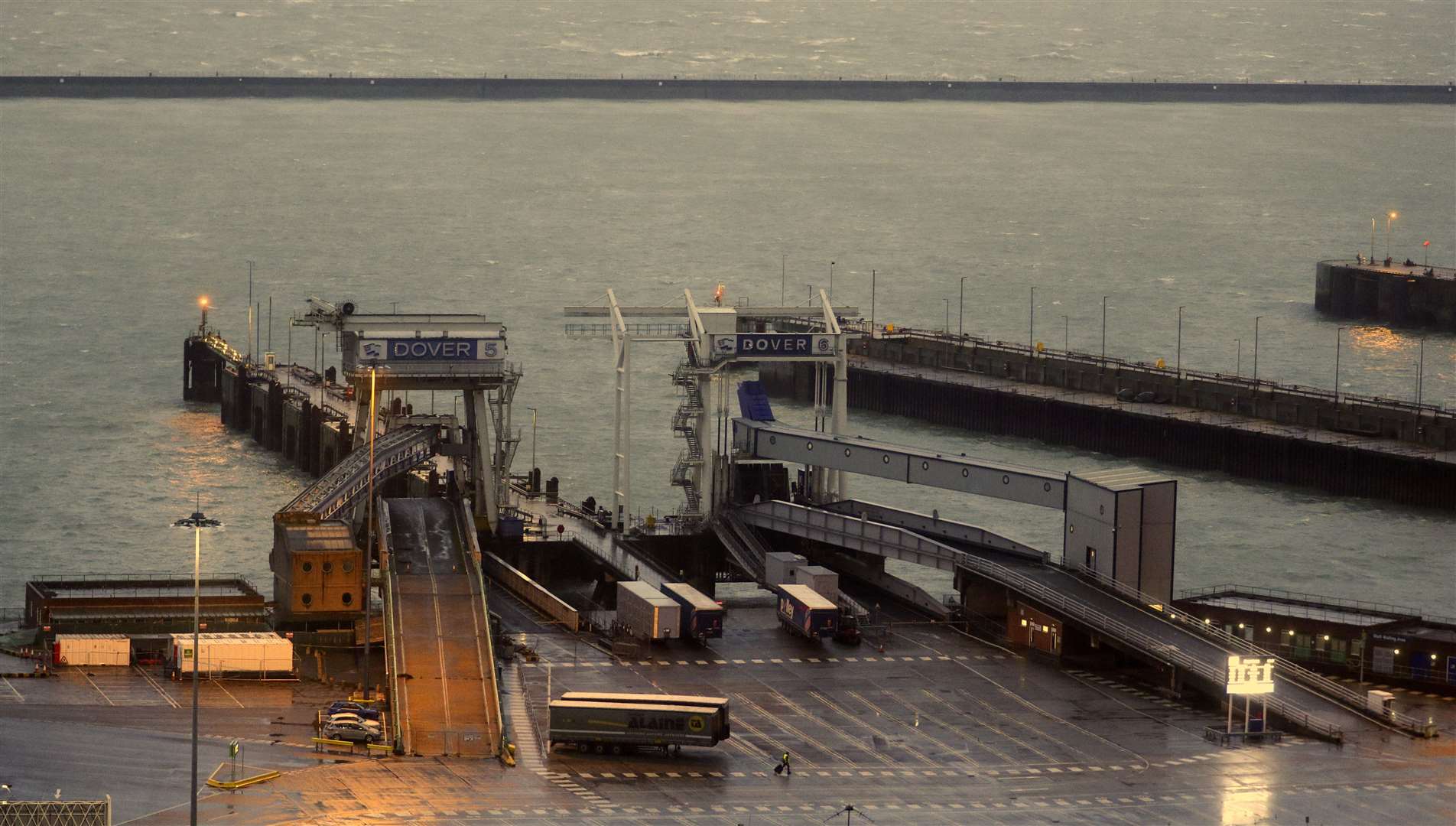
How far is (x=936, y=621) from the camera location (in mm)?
101000

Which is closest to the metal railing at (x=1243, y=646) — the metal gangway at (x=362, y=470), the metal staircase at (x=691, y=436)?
the metal staircase at (x=691, y=436)

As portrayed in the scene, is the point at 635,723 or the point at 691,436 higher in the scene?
the point at 691,436

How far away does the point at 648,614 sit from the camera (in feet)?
311

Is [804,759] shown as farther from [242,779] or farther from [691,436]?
[691,436]

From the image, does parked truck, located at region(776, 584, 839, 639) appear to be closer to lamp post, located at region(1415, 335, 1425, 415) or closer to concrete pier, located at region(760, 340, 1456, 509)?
concrete pier, located at region(760, 340, 1456, 509)

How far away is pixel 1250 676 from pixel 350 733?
27.5 meters

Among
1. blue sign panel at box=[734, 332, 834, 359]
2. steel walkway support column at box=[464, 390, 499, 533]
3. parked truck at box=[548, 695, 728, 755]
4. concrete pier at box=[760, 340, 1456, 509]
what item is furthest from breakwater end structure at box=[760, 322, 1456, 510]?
parked truck at box=[548, 695, 728, 755]

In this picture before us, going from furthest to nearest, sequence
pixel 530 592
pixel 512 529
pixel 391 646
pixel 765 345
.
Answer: pixel 765 345 → pixel 512 529 → pixel 530 592 → pixel 391 646

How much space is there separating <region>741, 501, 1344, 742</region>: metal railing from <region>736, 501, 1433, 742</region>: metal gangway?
28 mm

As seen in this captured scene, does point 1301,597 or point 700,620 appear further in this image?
point 1301,597

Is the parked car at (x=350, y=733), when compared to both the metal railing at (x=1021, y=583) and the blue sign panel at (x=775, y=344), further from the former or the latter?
the blue sign panel at (x=775, y=344)

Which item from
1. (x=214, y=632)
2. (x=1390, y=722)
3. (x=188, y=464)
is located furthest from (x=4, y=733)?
(x=188, y=464)

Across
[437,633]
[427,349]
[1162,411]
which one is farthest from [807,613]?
[1162,411]

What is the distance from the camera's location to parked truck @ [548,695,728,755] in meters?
80.4
